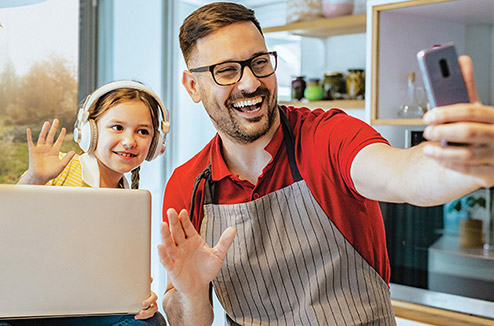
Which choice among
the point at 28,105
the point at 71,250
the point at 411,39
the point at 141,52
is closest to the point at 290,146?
the point at 71,250

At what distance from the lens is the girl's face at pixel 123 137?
5.01 feet

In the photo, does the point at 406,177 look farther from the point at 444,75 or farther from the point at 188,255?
the point at 188,255

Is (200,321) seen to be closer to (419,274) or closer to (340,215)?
(340,215)

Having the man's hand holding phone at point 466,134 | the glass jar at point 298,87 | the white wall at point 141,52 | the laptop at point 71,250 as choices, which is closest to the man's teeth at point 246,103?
the laptop at point 71,250

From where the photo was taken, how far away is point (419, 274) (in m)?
2.47

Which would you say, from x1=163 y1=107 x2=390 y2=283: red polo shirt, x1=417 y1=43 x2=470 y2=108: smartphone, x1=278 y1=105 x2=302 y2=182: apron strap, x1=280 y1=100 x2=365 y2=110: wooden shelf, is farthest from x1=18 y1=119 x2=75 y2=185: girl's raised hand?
x1=280 y1=100 x2=365 y2=110: wooden shelf

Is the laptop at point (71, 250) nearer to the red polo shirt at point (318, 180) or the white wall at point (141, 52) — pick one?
the red polo shirt at point (318, 180)

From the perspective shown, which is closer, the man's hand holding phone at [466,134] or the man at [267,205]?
the man's hand holding phone at [466,134]

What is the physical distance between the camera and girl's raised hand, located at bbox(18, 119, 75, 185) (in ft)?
4.14

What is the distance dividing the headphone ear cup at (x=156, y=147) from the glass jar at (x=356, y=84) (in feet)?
4.77

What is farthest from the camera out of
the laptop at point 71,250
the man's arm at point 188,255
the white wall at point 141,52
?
the white wall at point 141,52

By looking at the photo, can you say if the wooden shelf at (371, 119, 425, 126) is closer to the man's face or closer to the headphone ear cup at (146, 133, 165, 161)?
the man's face

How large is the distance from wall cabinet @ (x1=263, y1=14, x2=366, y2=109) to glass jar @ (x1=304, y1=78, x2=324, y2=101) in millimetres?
46

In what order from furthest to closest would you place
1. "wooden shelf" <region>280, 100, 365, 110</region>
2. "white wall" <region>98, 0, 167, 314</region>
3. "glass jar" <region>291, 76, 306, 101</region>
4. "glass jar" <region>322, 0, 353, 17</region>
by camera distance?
"white wall" <region>98, 0, 167, 314</region>
"glass jar" <region>291, 76, 306, 101</region>
"glass jar" <region>322, 0, 353, 17</region>
"wooden shelf" <region>280, 100, 365, 110</region>
